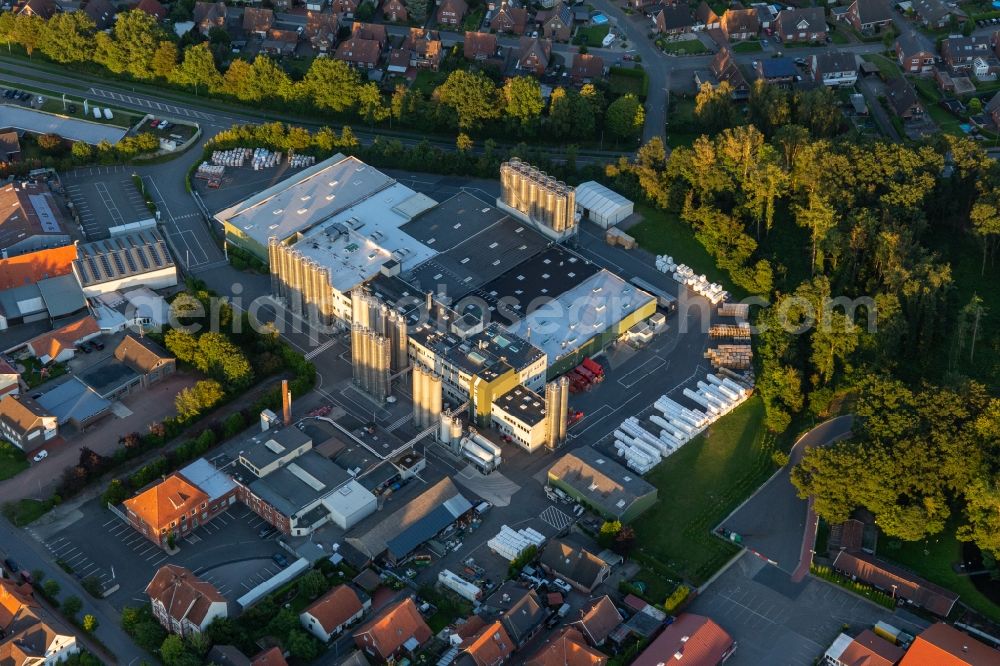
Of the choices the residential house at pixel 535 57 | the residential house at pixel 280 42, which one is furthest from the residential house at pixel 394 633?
the residential house at pixel 280 42

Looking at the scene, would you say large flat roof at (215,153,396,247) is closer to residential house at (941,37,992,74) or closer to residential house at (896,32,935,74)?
residential house at (896,32,935,74)

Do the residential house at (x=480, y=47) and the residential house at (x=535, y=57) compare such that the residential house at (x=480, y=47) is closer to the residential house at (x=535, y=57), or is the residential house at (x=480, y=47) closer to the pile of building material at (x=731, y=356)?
the residential house at (x=535, y=57)

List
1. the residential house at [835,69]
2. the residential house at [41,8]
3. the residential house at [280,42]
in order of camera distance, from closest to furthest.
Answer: the residential house at [835,69], the residential house at [280,42], the residential house at [41,8]

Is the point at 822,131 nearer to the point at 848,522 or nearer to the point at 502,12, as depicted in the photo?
the point at 502,12

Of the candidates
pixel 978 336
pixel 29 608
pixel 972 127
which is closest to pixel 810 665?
pixel 978 336

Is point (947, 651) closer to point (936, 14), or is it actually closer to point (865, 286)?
point (865, 286)

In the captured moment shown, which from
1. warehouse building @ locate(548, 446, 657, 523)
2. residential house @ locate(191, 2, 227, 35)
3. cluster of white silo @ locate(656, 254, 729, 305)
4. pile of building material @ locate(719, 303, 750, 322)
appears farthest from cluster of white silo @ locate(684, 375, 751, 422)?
residential house @ locate(191, 2, 227, 35)
